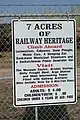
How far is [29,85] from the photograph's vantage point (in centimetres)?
559

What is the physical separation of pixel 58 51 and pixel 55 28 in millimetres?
327

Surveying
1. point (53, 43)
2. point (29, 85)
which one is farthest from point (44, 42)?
point (29, 85)

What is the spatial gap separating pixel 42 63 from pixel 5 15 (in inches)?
38.9

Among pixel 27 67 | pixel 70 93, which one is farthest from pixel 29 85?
pixel 70 93

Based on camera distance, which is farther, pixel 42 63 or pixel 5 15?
pixel 5 15

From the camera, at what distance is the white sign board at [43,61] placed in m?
5.52

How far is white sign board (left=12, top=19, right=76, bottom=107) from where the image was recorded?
552 cm

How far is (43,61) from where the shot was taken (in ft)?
18.3

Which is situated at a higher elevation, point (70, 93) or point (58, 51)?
point (58, 51)

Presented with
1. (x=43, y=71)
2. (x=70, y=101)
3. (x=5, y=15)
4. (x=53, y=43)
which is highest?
(x=5, y=15)

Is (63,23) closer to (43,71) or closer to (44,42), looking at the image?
(44,42)

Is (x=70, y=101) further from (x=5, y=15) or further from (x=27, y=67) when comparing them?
(x=5, y=15)

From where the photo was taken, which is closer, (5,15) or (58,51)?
(58,51)

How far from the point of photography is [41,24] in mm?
5551
